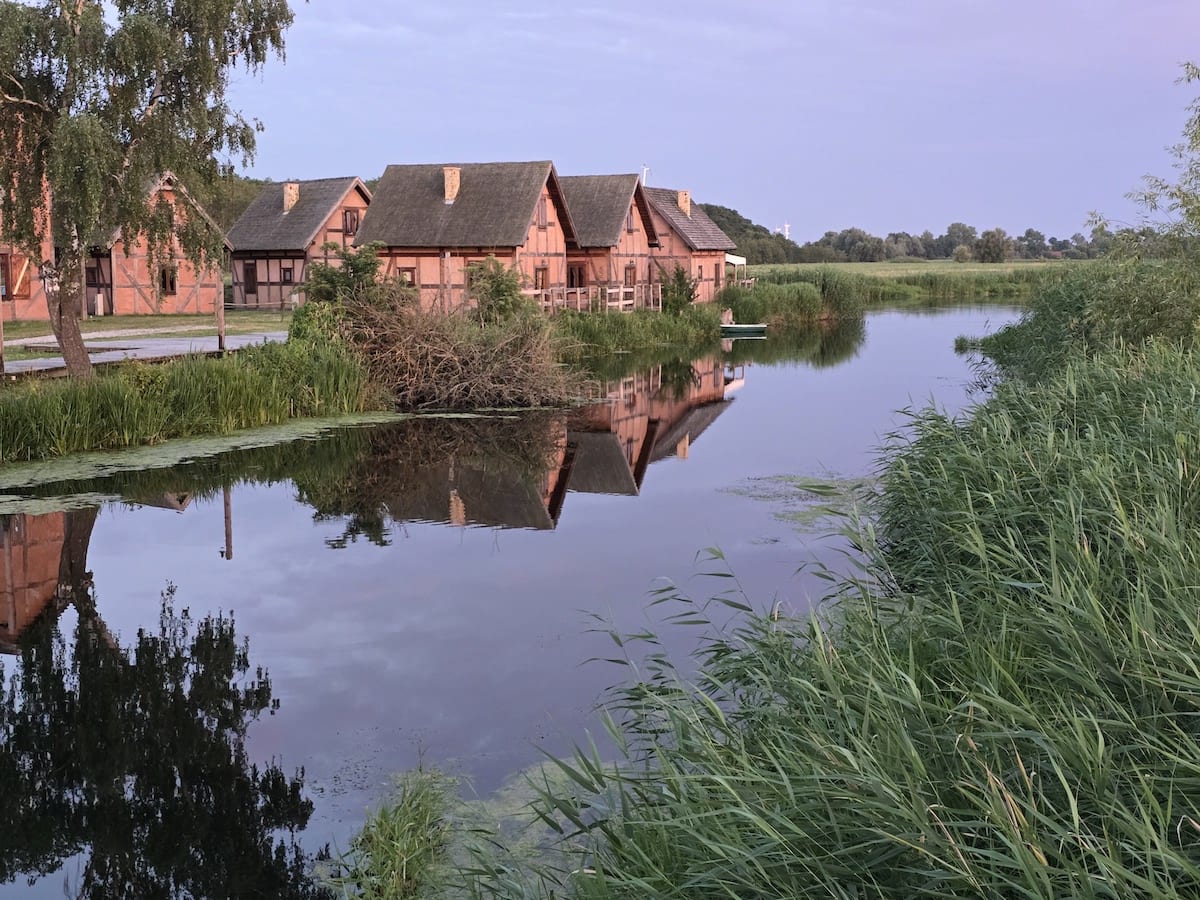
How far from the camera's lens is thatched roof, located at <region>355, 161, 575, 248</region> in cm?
3762

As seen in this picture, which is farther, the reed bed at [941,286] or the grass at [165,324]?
the reed bed at [941,286]

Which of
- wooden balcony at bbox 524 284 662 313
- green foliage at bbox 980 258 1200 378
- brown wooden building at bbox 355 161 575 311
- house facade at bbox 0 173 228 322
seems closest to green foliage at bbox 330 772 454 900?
green foliage at bbox 980 258 1200 378

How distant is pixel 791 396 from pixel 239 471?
14.1 m

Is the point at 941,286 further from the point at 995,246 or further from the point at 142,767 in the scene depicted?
the point at 142,767

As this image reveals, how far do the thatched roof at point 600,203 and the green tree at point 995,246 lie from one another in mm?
74629

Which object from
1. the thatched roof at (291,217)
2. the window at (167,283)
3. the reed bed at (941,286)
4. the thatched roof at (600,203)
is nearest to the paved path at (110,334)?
the window at (167,283)

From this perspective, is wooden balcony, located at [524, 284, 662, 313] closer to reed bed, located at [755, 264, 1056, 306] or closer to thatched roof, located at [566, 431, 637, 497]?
thatched roof, located at [566, 431, 637, 497]

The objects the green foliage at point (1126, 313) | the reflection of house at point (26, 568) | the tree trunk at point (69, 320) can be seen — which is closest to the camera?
the reflection of house at point (26, 568)

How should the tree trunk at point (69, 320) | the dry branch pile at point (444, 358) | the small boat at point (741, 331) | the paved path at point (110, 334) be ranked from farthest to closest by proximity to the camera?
the small boat at point (741, 331) < the paved path at point (110, 334) < the dry branch pile at point (444, 358) < the tree trunk at point (69, 320)

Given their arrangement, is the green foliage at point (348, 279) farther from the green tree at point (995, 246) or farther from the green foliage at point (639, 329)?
the green tree at point (995, 246)

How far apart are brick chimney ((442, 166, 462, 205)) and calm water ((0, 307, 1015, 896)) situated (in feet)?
67.1

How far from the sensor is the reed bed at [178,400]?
15.8 m

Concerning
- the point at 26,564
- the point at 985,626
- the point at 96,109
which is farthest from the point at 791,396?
the point at 985,626

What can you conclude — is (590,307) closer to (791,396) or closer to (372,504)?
(791,396)
